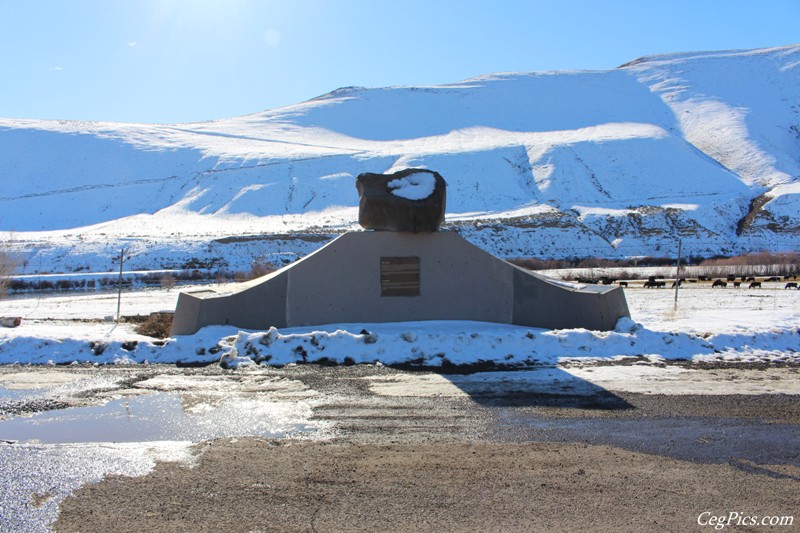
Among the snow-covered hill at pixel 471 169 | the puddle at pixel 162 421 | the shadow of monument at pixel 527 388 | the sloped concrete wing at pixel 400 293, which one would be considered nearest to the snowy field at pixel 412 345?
the sloped concrete wing at pixel 400 293

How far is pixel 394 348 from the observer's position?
12.0 m

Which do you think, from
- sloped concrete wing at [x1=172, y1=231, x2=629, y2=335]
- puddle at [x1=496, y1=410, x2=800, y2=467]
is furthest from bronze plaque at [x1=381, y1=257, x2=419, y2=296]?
puddle at [x1=496, y1=410, x2=800, y2=467]

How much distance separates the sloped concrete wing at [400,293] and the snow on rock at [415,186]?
2.62 ft

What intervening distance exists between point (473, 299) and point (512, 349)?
7.57 ft

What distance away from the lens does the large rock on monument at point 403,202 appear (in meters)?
13.8

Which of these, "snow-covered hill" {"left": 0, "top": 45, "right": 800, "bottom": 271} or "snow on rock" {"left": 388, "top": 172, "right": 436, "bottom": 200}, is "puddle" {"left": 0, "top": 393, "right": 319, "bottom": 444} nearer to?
"snow on rock" {"left": 388, "top": 172, "right": 436, "bottom": 200}

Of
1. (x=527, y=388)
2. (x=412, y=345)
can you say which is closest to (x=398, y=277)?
(x=412, y=345)

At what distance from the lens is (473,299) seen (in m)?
14.2

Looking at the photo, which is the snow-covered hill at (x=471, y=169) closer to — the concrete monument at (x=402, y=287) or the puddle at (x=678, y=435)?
the concrete monument at (x=402, y=287)

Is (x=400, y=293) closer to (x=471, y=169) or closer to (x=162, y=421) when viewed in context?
(x=162, y=421)

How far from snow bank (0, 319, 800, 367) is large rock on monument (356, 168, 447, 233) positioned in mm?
2242

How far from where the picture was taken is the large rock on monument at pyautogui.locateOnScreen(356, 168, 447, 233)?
1384 cm

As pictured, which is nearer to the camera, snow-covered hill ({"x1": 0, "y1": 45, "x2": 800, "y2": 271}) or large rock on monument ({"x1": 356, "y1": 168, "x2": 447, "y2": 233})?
large rock on monument ({"x1": 356, "y1": 168, "x2": 447, "y2": 233})

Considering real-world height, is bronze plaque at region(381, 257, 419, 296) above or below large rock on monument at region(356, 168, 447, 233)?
below
